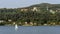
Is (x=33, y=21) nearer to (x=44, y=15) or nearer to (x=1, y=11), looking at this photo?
(x=44, y=15)

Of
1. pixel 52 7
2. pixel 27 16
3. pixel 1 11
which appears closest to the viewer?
pixel 27 16

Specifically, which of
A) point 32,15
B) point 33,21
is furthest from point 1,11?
point 33,21

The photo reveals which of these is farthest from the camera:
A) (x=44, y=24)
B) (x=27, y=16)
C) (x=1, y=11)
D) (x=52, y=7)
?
(x=52, y=7)

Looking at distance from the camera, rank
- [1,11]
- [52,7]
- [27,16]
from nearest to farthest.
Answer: [27,16]
[1,11]
[52,7]

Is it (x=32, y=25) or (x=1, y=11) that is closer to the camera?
(x=32, y=25)

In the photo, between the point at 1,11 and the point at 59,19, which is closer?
the point at 59,19

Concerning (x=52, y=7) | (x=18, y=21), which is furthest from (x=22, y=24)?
(x=52, y=7)

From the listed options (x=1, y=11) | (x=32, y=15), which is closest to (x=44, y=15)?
(x=32, y=15)

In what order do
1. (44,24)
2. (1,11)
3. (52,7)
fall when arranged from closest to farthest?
1. (44,24)
2. (1,11)
3. (52,7)

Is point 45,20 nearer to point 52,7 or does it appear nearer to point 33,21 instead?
point 33,21
